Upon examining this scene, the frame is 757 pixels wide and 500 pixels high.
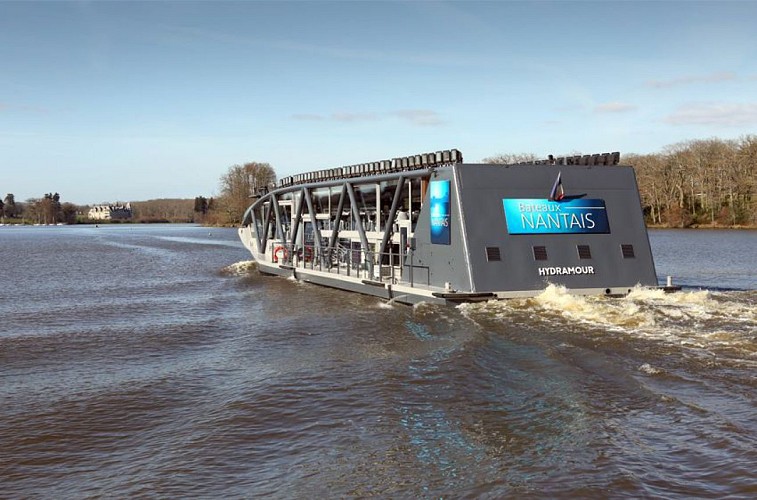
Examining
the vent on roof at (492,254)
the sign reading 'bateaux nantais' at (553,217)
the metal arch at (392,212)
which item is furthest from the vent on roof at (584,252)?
the metal arch at (392,212)

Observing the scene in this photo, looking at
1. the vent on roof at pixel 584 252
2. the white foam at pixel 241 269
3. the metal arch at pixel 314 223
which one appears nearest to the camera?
the vent on roof at pixel 584 252

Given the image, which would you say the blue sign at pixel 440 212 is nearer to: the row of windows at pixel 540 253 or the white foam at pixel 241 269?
the row of windows at pixel 540 253

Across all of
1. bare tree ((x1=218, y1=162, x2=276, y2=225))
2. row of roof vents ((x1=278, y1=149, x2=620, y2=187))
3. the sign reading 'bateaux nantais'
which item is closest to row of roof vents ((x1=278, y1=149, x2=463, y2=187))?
row of roof vents ((x1=278, y1=149, x2=620, y2=187))

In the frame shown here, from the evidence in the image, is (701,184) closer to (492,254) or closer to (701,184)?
(701,184)

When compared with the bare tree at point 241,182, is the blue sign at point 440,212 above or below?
below

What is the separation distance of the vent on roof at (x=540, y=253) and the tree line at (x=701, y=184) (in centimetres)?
9384

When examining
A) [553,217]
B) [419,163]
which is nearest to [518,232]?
[553,217]

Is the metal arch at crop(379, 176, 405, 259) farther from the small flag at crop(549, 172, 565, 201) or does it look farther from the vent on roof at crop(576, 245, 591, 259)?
the vent on roof at crop(576, 245, 591, 259)

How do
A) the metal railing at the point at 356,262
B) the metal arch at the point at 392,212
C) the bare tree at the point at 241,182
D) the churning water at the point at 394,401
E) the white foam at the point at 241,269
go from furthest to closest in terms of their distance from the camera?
the bare tree at the point at 241,182 → the white foam at the point at 241,269 → the metal arch at the point at 392,212 → the metal railing at the point at 356,262 → the churning water at the point at 394,401

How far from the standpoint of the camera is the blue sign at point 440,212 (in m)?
25.0

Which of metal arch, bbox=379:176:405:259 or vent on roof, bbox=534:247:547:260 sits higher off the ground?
metal arch, bbox=379:176:405:259

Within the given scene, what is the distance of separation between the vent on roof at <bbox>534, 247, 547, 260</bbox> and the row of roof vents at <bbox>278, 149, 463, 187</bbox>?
4.69 meters

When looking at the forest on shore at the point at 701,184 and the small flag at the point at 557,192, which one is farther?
the forest on shore at the point at 701,184

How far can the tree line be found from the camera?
108 metres
